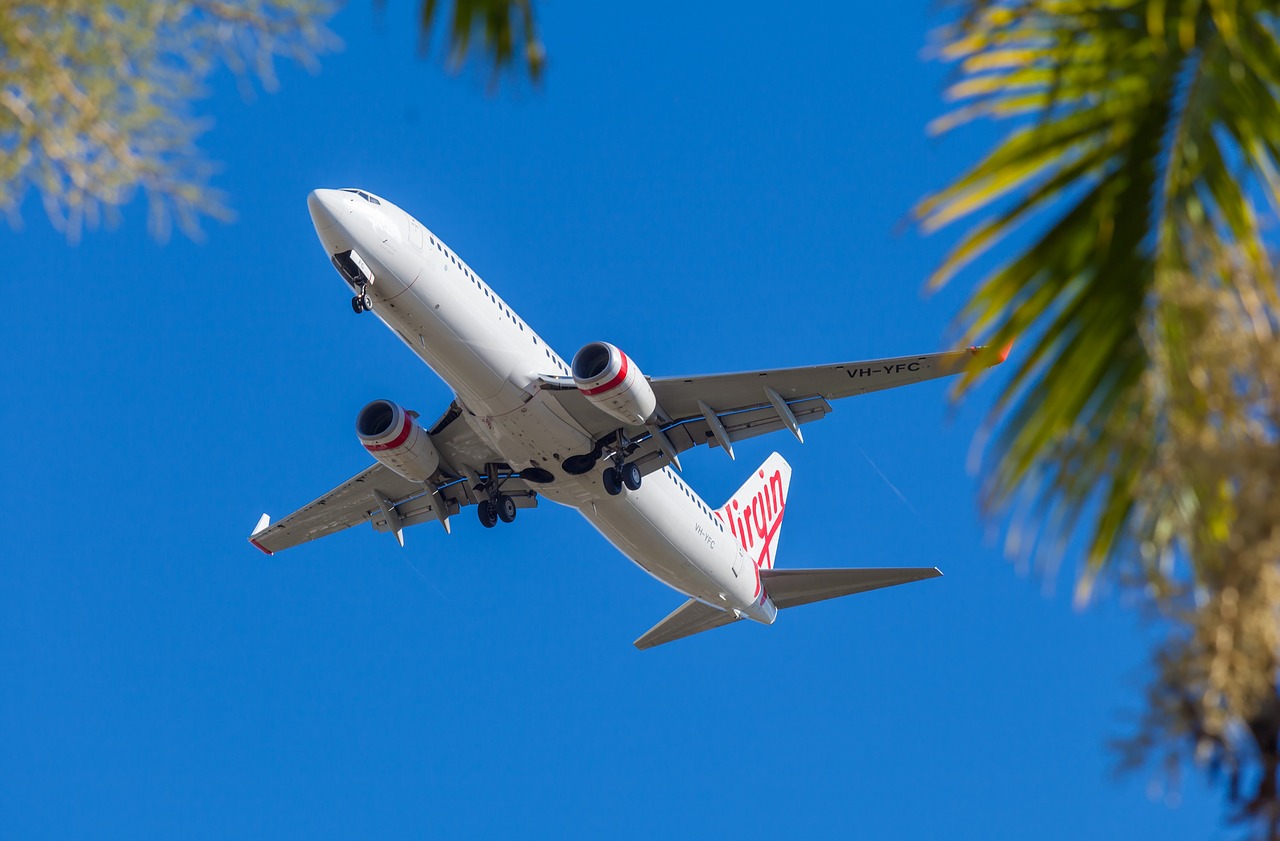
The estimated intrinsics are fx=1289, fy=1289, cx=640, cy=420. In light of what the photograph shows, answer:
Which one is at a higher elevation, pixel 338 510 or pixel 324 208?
pixel 324 208

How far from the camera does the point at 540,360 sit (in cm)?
3130

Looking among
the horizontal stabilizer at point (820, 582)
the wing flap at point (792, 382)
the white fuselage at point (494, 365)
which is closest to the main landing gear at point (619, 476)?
the white fuselage at point (494, 365)

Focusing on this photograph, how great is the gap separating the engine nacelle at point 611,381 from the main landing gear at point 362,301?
16.8 ft

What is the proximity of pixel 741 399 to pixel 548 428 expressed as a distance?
201 inches

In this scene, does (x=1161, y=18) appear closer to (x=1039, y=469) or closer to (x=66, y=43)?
(x=1039, y=469)

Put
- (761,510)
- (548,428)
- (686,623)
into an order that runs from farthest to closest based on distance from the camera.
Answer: (761,510), (686,623), (548,428)

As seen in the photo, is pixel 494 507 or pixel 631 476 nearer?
pixel 631 476

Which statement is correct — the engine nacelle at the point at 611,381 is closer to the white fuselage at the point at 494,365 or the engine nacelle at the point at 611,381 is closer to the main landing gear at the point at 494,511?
the white fuselage at the point at 494,365

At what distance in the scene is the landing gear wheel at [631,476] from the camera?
32938 mm

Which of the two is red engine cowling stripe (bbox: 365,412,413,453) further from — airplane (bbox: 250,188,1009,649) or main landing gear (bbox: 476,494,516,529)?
main landing gear (bbox: 476,494,516,529)

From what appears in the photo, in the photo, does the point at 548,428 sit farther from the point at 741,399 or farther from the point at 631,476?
the point at 741,399

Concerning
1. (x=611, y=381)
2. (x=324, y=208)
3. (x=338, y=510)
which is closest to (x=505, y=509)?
(x=338, y=510)

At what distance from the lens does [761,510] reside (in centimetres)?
4566

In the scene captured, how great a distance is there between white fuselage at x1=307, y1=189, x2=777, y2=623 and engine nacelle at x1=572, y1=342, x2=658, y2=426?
3.68ft
